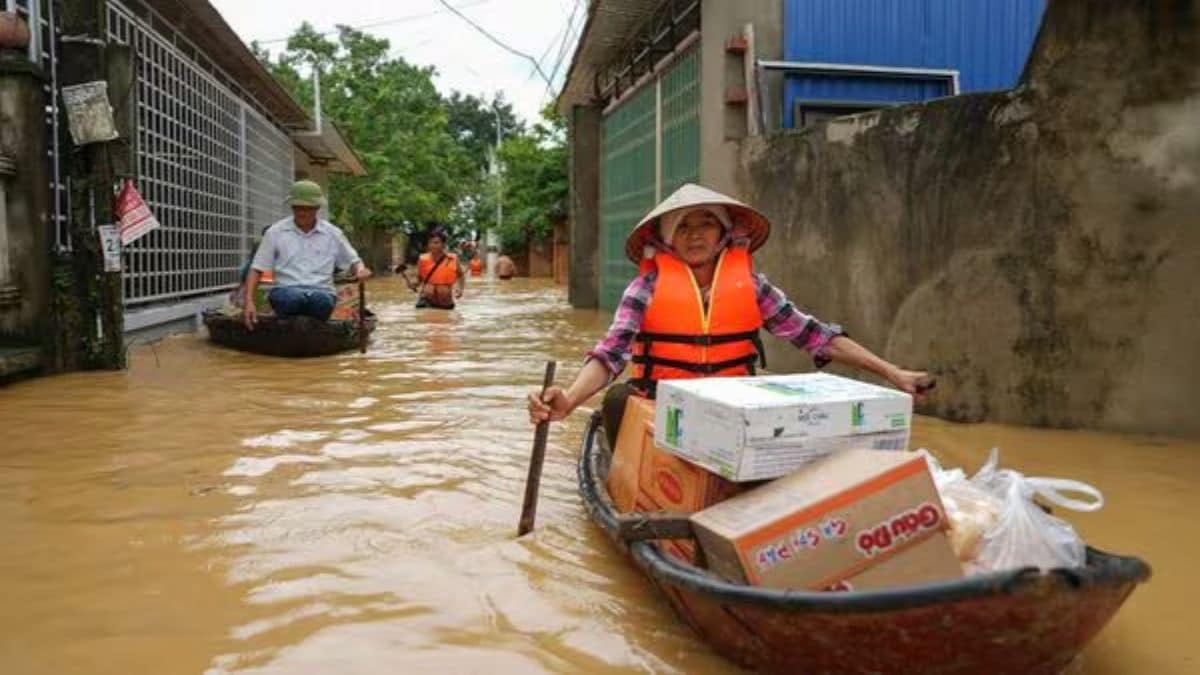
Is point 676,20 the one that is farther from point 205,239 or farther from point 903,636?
point 903,636

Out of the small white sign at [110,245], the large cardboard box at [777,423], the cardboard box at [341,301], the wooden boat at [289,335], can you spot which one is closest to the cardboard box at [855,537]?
the large cardboard box at [777,423]

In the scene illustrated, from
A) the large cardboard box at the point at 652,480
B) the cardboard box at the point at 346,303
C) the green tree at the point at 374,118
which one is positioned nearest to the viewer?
the large cardboard box at the point at 652,480

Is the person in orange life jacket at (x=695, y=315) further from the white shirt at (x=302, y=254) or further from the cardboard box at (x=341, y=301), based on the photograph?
the cardboard box at (x=341, y=301)

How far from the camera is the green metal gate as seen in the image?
11.0m

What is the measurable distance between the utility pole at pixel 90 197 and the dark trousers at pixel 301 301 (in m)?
1.73

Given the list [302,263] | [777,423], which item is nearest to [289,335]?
[302,263]

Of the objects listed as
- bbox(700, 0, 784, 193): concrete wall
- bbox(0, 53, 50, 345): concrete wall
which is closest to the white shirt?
bbox(0, 53, 50, 345): concrete wall

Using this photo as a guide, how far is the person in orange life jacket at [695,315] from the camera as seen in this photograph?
4.12m

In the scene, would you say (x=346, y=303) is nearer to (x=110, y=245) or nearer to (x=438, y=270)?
(x=110, y=245)

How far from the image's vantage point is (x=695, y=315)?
13.5 feet

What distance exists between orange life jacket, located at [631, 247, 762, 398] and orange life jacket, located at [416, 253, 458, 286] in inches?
428

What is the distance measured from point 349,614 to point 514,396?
457cm

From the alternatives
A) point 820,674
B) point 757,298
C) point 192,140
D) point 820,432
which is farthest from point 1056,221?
point 192,140

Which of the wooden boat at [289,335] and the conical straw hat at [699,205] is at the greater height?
the conical straw hat at [699,205]
